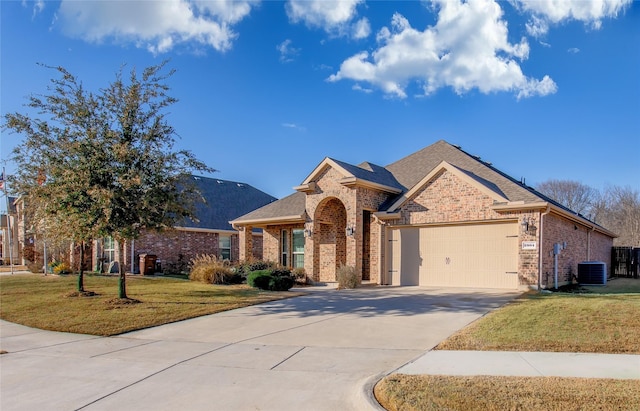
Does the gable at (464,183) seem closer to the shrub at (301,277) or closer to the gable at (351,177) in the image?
the gable at (351,177)

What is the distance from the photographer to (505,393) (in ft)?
16.7

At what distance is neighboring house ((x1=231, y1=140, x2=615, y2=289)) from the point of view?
14.9 metres

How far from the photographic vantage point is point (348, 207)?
1819cm

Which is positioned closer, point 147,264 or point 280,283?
point 280,283

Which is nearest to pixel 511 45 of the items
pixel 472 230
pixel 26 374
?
pixel 472 230

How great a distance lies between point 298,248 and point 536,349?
1551cm

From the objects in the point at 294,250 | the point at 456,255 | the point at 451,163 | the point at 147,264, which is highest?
the point at 451,163

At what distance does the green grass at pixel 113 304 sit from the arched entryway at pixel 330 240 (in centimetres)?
429

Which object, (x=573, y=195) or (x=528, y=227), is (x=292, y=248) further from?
(x=573, y=195)

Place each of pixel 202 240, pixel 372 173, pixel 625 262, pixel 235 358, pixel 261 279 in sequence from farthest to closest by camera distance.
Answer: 1. pixel 202 240
2. pixel 625 262
3. pixel 372 173
4. pixel 261 279
5. pixel 235 358

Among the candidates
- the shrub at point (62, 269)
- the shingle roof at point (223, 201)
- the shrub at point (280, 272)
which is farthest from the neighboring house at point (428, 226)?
the shrub at point (62, 269)

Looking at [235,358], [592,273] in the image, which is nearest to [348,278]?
[235,358]

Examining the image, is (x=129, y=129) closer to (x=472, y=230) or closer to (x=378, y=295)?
(x=378, y=295)

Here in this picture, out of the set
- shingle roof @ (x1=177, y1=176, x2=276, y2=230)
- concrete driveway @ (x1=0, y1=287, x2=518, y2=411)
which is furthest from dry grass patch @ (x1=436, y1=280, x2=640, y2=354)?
shingle roof @ (x1=177, y1=176, x2=276, y2=230)
